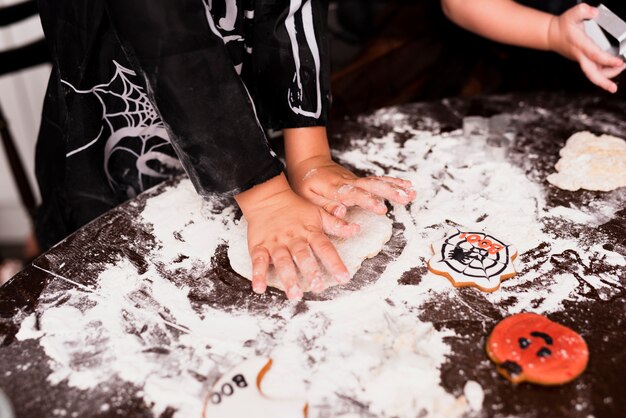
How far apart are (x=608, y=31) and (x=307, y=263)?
0.69 m

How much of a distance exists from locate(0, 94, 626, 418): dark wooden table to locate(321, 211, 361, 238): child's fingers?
54mm

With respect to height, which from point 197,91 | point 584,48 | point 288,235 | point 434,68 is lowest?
point 434,68

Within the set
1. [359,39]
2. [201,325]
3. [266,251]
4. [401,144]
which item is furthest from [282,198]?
[359,39]

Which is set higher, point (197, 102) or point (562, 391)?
point (197, 102)

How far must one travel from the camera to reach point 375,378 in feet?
2.13

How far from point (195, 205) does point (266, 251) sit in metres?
0.23

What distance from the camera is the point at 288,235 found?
0.82 meters

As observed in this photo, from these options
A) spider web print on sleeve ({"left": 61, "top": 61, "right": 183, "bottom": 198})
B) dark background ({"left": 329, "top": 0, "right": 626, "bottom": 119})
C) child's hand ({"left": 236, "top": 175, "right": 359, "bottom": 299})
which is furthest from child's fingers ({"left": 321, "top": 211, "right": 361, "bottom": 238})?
dark background ({"left": 329, "top": 0, "right": 626, "bottom": 119})

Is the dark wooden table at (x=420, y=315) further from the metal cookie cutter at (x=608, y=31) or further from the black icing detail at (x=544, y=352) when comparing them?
the metal cookie cutter at (x=608, y=31)

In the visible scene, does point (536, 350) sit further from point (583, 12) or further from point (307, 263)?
point (583, 12)

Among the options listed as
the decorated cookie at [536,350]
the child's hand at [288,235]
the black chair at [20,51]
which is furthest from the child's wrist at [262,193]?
the black chair at [20,51]

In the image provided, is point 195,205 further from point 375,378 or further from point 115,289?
point 375,378

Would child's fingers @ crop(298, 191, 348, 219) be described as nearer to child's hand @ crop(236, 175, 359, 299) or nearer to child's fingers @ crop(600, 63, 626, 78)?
child's hand @ crop(236, 175, 359, 299)

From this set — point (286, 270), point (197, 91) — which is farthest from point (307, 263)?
point (197, 91)
